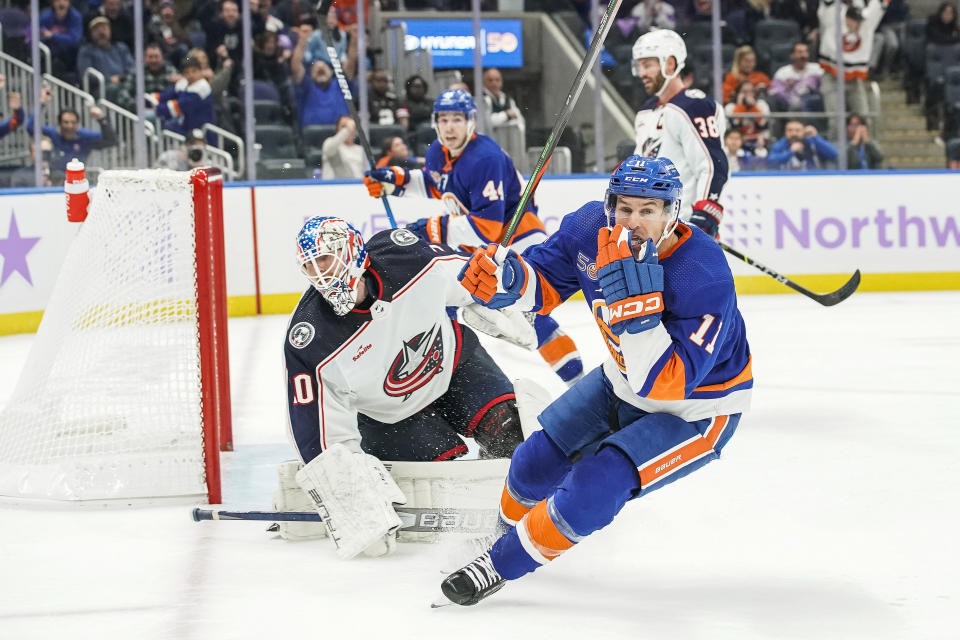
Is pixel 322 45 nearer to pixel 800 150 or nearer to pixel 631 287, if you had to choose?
pixel 800 150

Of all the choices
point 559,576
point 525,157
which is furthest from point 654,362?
point 525,157

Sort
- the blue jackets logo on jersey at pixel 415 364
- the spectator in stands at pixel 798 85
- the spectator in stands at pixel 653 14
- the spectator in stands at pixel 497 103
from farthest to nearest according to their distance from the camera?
1. the spectator in stands at pixel 653 14
2. the spectator in stands at pixel 798 85
3. the spectator in stands at pixel 497 103
4. the blue jackets logo on jersey at pixel 415 364

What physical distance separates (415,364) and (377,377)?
135 millimetres

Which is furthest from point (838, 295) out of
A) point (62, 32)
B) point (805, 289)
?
point (62, 32)

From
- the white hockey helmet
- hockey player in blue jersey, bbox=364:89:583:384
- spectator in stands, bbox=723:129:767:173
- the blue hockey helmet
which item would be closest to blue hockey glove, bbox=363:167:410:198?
hockey player in blue jersey, bbox=364:89:583:384

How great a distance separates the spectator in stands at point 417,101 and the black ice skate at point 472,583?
19.7 feet

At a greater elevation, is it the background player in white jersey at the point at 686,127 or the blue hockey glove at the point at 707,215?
the background player in white jersey at the point at 686,127

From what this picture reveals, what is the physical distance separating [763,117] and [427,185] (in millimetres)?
3885

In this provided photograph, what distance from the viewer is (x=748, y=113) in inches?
332

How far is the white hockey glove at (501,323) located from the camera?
3.66 m

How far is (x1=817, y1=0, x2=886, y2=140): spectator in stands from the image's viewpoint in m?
8.57

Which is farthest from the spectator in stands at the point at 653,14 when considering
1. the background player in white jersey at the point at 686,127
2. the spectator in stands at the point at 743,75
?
the background player in white jersey at the point at 686,127

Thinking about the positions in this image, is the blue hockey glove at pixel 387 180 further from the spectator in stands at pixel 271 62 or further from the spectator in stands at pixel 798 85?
the spectator in stands at pixel 798 85

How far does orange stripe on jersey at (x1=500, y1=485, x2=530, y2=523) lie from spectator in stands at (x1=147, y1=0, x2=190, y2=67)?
5916 millimetres
